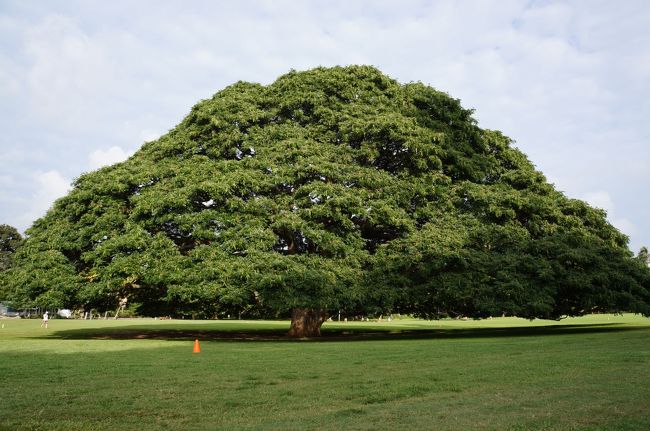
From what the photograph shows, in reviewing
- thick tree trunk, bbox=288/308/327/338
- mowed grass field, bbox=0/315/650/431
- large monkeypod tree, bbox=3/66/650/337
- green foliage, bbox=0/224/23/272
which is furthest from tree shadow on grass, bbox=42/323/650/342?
green foliage, bbox=0/224/23/272

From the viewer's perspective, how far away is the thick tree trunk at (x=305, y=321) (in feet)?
92.1

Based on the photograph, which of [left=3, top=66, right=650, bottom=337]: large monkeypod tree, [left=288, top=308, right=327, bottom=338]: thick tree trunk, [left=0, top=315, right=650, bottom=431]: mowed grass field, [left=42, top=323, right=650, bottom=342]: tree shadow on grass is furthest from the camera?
[left=288, top=308, right=327, bottom=338]: thick tree trunk

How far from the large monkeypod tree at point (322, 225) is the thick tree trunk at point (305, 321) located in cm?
10

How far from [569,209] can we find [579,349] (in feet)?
47.1

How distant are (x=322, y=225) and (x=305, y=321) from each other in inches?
264

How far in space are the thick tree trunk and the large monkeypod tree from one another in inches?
3.8

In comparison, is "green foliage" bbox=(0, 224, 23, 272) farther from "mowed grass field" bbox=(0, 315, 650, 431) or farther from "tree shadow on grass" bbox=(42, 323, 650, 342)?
"mowed grass field" bbox=(0, 315, 650, 431)

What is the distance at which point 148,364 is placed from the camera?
14.5 meters

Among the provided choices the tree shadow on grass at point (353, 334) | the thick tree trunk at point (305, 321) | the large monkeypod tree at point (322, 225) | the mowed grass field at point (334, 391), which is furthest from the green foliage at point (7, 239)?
the mowed grass field at point (334, 391)

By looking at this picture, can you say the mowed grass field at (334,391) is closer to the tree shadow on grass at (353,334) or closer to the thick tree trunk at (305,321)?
the tree shadow on grass at (353,334)

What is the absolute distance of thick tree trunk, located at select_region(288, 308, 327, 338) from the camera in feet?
92.1

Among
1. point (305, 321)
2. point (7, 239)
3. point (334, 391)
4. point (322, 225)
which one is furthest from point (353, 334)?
point (7, 239)

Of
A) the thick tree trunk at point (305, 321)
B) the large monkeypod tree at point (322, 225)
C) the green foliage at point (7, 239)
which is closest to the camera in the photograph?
the large monkeypod tree at point (322, 225)

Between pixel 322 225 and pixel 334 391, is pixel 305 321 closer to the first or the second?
pixel 322 225
